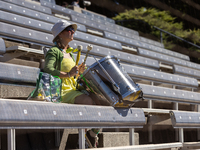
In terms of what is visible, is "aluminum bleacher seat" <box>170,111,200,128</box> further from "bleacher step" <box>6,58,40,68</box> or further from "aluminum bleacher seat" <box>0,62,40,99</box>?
"bleacher step" <box>6,58,40,68</box>

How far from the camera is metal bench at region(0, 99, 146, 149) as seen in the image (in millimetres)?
1491

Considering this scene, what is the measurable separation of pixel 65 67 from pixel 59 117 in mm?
728

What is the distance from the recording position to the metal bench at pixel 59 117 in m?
1.49

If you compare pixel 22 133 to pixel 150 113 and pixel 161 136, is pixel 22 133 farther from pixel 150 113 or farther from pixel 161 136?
pixel 161 136

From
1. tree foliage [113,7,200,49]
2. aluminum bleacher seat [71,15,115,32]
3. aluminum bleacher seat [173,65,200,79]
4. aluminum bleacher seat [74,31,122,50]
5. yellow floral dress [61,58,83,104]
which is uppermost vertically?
tree foliage [113,7,200,49]

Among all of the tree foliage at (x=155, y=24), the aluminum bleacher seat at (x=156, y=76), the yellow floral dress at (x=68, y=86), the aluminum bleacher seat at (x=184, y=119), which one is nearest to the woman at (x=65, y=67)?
the yellow floral dress at (x=68, y=86)

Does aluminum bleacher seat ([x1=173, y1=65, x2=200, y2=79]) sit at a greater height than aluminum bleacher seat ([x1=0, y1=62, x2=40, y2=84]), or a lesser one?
greater

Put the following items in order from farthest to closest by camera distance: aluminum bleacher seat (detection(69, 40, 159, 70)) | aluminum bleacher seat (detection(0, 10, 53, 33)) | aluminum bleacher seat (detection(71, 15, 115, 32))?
aluminum bleacher seat (detection(71, 15, 115, 32))
aluminum bleacher seat (detection(69, 40, 159, 70))
aluminum bleacher seat (detection(0, 10, 53, 33))

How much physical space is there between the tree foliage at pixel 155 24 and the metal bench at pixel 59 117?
21.6ft

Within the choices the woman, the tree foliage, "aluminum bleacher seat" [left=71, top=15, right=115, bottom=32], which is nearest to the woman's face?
the woman

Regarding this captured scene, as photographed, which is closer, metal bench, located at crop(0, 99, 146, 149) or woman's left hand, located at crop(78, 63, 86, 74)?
metal bench, located at crop(0, 99, 146, 149)

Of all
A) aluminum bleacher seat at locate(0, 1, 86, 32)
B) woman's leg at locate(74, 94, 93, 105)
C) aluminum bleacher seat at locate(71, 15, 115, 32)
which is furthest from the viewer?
aluminum bleacher seat at locate(71, 15, 115, 32)

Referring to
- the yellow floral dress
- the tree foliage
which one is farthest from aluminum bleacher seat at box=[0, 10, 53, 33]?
the tree foliage

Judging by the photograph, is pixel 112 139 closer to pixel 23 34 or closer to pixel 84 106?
pixel 84 106
